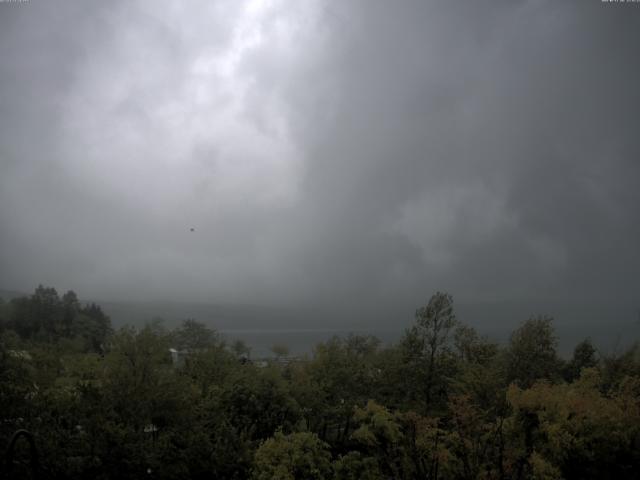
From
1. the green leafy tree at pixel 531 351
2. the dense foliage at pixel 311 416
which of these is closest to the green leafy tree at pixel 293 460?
the dense foliage at pixel 311 416

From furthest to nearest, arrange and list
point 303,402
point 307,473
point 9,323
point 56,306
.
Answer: point 56,306
point 9,323
point 303,402
point 307,473

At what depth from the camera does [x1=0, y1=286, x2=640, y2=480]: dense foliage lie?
22.1 m

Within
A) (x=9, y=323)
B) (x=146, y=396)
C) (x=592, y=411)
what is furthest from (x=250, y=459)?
(x=9, y=323)

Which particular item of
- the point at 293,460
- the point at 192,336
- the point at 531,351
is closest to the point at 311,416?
the point at 293,460

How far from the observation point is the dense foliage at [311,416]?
2211 cm

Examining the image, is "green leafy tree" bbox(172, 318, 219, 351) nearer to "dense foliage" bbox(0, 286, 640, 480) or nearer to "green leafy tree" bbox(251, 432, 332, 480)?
"dense foliage" bbox(0, 286, 640, 480)

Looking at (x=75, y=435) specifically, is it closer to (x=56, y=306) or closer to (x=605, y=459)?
(x=605, y=459)

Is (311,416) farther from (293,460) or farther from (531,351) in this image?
(531,351)

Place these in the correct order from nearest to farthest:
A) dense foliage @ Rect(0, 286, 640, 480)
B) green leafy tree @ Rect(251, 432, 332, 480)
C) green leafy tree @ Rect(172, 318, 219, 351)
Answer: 1. green leafy tree @ Rect(251, 432, 332, 480)
2. dense foliage @ Rect(0, 286, 640, 480)
3. green leafy tree @ Rect(172, 318, 219, 351)

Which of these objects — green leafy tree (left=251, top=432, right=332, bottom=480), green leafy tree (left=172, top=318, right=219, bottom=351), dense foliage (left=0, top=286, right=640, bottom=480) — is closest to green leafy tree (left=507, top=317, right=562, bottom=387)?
dense foliage (left=0, top=286, right=640, bottom=480)

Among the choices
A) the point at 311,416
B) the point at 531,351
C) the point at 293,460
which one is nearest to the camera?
the point at 293,460

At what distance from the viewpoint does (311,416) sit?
127ft

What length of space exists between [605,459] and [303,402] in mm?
21966

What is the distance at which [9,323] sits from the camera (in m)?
113
